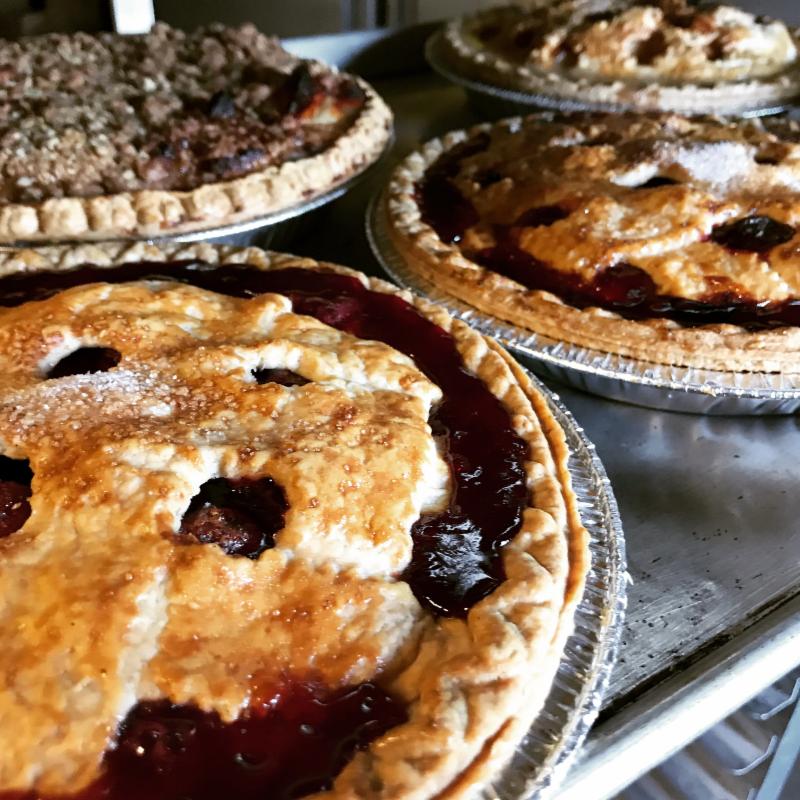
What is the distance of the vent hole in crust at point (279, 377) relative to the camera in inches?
70.1

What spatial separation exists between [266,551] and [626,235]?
1457 mm

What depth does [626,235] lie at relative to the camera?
92.8 inches

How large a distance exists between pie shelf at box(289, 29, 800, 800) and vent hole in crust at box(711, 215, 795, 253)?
485 mm

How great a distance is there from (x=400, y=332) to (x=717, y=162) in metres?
1.29

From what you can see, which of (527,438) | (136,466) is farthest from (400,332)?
(136,466)

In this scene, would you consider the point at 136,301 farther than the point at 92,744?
Yes

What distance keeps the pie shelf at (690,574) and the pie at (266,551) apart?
0.91 feet

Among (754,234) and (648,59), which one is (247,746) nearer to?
(754,234)

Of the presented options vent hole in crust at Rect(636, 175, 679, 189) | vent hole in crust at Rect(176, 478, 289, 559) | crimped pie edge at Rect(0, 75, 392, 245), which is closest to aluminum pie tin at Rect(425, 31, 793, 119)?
vent hole in crust at Rect(636, 175, 679, 189)

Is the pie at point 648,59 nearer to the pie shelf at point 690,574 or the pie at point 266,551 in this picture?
the pie shelf at point 690,574

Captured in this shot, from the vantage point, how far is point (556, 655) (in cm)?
136

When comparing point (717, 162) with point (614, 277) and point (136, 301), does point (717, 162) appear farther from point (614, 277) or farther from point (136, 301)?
point (136, 301)

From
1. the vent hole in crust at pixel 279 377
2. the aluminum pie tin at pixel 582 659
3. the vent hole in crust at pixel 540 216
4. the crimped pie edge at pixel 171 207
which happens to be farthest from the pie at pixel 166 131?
the aluminum pie tin at pixel 582 659

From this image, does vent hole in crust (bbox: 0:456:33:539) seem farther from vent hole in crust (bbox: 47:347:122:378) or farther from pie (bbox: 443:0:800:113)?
pie (bbox: 443:0:800:113)
